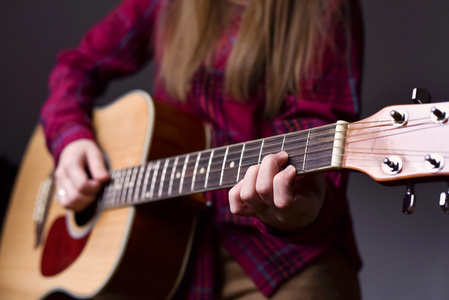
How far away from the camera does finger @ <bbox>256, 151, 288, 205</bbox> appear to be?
640mm

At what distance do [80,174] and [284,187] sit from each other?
0.53m

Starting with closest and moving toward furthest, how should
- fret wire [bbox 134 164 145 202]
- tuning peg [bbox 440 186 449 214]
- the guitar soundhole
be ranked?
tuning peg [bbox 440 186 449 214]
fret wire [bbox 134 164 145 202]
the guitar soundhole

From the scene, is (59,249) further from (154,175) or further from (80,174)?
(154,175)

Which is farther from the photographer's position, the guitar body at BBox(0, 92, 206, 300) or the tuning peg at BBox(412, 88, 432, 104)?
the guitar body at BBox(0, 92, 206, 300)

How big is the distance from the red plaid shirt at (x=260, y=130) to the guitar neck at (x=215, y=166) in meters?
0.10

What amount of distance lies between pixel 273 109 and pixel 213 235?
0.85 ft

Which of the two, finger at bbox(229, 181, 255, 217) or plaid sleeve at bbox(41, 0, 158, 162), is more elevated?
finger at bbox(229, 181, 255, 217)

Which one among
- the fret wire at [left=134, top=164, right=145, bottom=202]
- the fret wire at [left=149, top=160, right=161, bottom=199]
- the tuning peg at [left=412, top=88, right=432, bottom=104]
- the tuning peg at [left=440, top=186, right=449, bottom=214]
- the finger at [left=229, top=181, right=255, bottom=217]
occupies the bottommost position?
the fret wire at [left=134, top=164, right=145, bottom=202]

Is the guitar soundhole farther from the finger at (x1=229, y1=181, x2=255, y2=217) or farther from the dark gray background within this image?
the dark gray background

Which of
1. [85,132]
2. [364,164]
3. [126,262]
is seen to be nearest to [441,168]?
[364,164]

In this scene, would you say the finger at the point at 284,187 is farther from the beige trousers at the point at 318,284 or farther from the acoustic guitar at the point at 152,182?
the beige trousers at the point at 318,284

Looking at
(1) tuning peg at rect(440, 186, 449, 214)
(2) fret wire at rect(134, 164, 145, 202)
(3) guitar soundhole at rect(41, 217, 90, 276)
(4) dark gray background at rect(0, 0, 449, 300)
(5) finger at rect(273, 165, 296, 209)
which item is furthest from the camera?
(4) dark gray background at rect(0, 0, 449, 300)

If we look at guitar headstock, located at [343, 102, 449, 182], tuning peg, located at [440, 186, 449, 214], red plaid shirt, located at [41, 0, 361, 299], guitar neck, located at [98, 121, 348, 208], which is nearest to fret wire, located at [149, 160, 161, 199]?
guitar neck, located at [98, 121, 348, 208]

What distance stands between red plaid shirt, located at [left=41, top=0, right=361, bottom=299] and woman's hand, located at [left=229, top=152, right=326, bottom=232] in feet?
0.12
